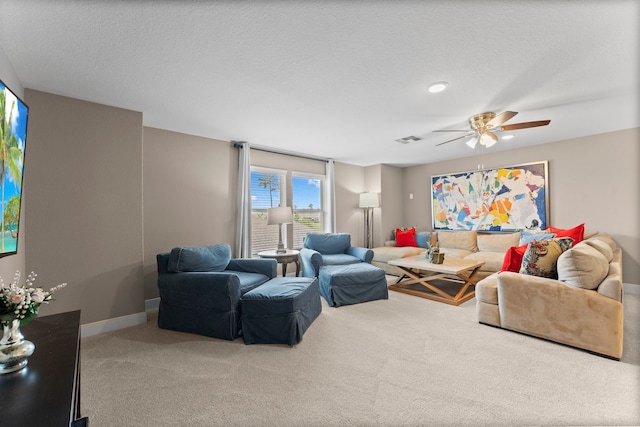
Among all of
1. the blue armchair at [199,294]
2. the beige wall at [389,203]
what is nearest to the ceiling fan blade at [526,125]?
the beige wall at [389,203]

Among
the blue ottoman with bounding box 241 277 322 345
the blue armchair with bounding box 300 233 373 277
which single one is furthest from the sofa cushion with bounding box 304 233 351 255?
the blue ottoman with bounding box 241 277 322 345

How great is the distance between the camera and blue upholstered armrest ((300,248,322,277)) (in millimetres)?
4027

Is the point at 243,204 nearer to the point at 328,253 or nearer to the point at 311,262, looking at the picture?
the point at 311,262

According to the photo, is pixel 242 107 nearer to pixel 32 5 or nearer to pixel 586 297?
pixel 32 5

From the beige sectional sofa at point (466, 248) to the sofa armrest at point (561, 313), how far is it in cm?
187

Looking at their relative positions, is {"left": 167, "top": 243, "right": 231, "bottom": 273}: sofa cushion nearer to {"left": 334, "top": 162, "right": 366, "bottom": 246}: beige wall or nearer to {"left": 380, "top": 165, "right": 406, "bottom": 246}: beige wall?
{"left": 334, "top": 162, "right": 366, "bottom": 246}: beige wall

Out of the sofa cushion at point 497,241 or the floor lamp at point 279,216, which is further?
the sofa cushion at point 497,241

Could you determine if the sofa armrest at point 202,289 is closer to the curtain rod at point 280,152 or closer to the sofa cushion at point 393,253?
the curtain rod at point 280,152

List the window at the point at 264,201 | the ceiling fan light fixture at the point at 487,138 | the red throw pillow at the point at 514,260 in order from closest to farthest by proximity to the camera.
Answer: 1. the red throw pillow at the point at 514,260
2. the ceiling fan light fixture at the point at 487,138
3. the window at the point at 264,201

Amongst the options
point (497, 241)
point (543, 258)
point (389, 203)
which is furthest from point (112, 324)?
point (497, 241)

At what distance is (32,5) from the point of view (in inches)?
61.8

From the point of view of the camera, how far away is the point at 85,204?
110 inches

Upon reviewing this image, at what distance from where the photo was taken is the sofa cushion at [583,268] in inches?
92.8

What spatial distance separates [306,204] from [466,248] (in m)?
3.35
